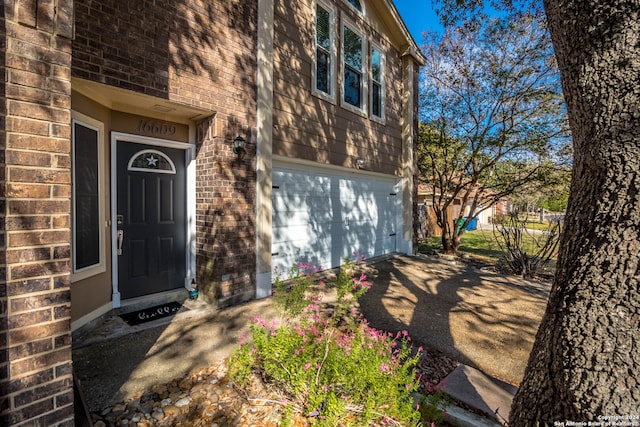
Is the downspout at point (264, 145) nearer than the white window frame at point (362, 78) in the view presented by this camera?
Yes

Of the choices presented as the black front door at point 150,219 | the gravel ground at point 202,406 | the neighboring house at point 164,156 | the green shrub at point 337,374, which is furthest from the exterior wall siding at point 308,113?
the gravel ground at point 202,406

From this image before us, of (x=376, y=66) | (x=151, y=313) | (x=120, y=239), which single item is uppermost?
(x=376, y=66)

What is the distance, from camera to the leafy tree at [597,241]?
143 centimetres

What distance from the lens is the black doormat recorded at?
13.0 feet

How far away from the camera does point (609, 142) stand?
1.54 meters

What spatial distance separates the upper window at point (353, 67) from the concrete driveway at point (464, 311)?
4.10 metres

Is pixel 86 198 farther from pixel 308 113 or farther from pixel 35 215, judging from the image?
pixel 308 113

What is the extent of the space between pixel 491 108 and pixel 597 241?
9.00 meters

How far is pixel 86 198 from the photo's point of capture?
3654 millimetres

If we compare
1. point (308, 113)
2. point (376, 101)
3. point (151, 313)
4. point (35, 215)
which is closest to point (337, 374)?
point (35, 215)

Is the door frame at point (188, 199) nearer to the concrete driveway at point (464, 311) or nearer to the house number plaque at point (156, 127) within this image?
the house number plaque at point (156, 127)

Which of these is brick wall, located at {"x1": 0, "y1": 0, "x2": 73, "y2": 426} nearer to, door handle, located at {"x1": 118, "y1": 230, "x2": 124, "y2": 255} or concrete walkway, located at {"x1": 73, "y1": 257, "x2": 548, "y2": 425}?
concrete walkway, located at {"x1": 73, "y1": 257, "x2": 548, "y2": 425}

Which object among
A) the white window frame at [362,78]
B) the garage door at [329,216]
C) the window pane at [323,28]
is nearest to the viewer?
the garage door at [329,216]

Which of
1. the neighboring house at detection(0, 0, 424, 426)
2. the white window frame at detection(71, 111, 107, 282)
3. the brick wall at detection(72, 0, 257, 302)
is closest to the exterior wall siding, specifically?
the neighboring house at detection(0, 0, 424, 426)
